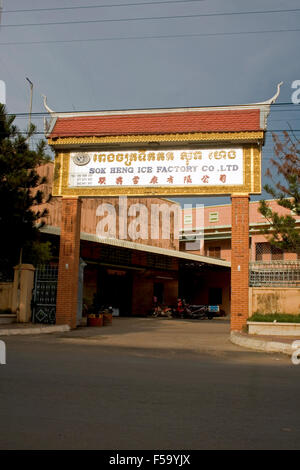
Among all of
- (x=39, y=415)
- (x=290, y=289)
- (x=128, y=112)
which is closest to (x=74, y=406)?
(x=39, y=415)

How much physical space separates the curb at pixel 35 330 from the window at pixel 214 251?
23.7m

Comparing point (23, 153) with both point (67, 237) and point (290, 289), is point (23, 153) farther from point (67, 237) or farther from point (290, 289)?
point (290, 289)

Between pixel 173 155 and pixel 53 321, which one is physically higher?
pixel 173 155

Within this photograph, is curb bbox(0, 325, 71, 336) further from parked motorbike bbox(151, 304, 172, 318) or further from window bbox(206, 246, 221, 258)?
window bbox(206, 246, 221, 258)

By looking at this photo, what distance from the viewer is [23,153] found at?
16.6m

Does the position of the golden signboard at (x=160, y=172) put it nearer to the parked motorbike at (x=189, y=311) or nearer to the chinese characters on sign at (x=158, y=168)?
the chinese characters on sign at (x=158, y=168)

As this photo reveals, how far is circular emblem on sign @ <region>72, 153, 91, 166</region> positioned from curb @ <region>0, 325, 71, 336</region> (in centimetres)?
610

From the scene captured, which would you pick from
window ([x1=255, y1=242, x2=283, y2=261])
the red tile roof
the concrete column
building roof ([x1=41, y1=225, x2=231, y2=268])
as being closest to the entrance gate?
the red tile roof

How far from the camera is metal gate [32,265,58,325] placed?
18.0m

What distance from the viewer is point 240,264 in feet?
52.5

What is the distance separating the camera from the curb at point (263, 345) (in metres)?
11.6

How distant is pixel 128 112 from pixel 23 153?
424cm

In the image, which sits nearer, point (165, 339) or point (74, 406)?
point (74, 406)
